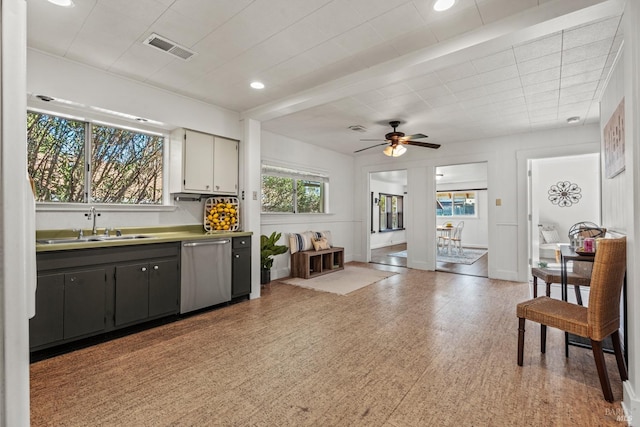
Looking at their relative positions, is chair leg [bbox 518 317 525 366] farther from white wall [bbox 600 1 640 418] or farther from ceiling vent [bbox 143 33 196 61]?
ceiling vent [bbox 143 33 196 61]

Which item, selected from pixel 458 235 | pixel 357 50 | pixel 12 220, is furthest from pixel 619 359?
pixel 458 235

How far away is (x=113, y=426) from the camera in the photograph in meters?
1.71

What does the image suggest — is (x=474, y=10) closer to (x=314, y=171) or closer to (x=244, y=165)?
(x=244, y=165)

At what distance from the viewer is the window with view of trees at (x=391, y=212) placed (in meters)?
10.6

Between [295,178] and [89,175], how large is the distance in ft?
11.5

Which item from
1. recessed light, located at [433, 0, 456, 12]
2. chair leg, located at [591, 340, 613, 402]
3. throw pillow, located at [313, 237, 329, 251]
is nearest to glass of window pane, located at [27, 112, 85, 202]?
recessed light, located at [433, 0, 456, 12]

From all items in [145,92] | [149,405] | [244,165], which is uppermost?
[145,92]

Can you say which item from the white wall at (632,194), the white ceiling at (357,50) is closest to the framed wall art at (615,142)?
the white ceiling at (357,50)

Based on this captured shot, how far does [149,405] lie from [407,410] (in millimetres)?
1575

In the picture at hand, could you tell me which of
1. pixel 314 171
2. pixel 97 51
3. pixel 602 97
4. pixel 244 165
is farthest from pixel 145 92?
pixel 602 97

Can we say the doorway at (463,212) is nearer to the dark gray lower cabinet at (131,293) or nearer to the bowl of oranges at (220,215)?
the bowl of oranges at (220,215)

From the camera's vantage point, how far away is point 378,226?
1021cm

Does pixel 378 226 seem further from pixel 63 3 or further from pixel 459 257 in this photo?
pixel 63 3

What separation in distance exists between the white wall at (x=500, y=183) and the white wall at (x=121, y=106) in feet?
13.0
